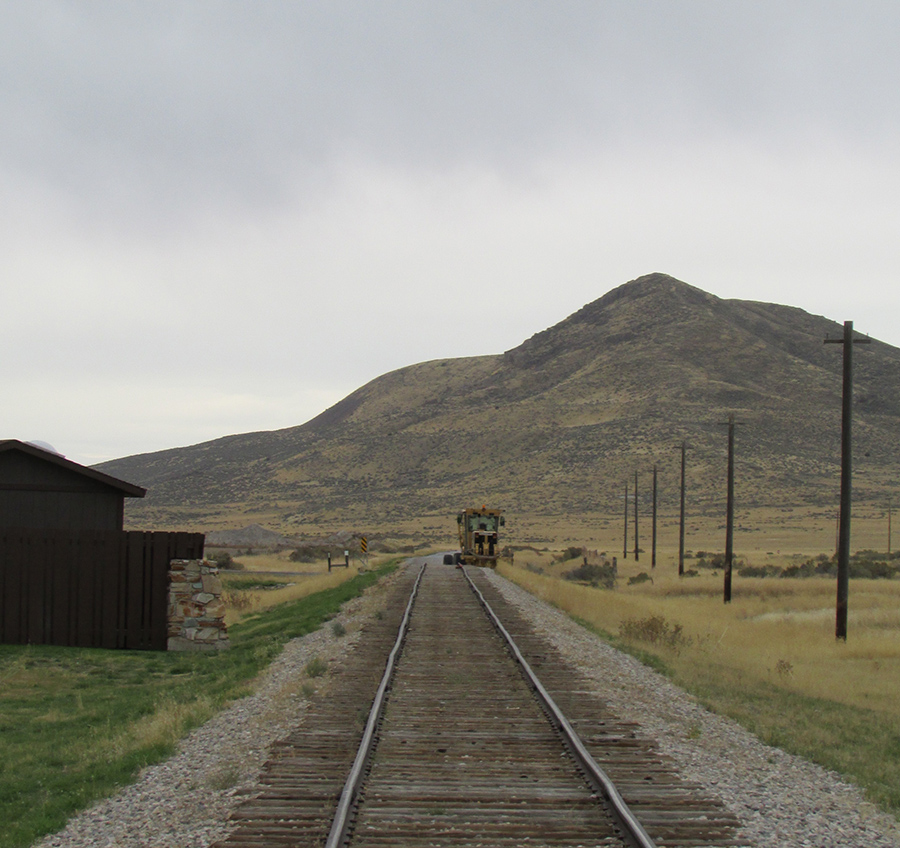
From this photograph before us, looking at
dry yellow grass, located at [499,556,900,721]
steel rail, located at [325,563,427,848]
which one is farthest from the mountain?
steel rail, located at [325,563,427,848]

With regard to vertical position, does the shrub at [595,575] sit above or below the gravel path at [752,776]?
below

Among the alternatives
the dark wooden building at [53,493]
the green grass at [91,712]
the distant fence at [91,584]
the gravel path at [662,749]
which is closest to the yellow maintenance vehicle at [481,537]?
the green grass at [91,712]

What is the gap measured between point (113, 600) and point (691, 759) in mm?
12033

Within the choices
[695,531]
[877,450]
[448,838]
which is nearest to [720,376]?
[877,450]

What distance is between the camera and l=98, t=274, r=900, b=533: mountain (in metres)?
113

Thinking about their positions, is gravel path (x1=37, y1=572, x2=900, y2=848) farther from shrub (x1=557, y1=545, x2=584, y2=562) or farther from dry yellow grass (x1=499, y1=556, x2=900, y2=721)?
shrub (x1=557, y1=545, x2=584, y2=562)

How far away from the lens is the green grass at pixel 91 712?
7.88m

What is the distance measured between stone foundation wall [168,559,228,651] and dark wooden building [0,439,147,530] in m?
2.46

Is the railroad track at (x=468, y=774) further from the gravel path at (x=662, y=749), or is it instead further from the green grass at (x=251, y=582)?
the green grass at (x=251, y=582)

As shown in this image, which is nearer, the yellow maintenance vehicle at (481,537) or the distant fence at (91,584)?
the distant fence at (91,584)

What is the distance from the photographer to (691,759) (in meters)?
8.88

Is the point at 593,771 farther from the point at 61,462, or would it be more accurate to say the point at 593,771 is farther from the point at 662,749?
the point at 61,462

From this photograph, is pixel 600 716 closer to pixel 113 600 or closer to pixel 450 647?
pixel 450 647

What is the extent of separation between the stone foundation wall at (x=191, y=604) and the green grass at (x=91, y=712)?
0.38 meters
